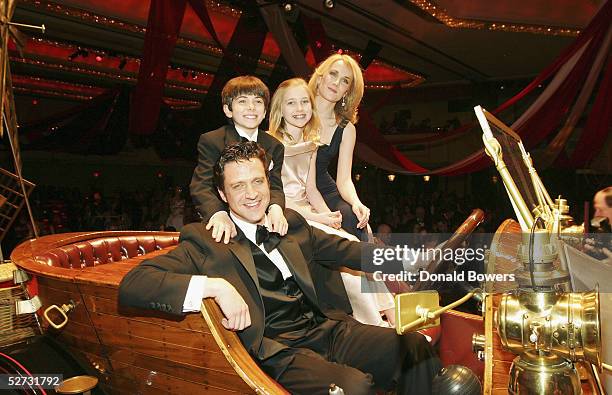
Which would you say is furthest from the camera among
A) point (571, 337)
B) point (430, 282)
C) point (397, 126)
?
point (397, 126)

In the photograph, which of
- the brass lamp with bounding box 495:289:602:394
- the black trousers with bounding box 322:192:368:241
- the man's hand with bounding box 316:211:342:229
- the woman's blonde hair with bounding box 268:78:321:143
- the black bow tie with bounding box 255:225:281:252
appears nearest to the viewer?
the brass lamp with bounding box 495:289:602:394

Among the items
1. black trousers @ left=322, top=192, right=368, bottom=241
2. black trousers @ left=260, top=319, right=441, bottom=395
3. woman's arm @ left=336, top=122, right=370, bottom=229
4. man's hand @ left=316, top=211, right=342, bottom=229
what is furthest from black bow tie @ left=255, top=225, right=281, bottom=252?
woman's arm @ left=336, top=122, right=370, bottom=229

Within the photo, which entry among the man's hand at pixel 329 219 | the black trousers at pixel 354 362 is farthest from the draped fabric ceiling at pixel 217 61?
the black trousers at pixel 354 362

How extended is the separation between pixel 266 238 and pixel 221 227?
0.19 metres

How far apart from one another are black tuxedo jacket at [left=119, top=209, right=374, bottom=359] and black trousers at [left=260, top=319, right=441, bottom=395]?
8 centimetres

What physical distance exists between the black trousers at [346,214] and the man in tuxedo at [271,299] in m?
0.81

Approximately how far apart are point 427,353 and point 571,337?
3.64 feet

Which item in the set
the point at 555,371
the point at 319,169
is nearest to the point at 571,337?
the point at 555,371

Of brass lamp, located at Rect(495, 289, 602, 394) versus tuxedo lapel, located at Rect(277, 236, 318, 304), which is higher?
brass lamp, located at Rect(495, 289, 602, 394)

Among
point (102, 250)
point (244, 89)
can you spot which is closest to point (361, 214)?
point (244, 89)

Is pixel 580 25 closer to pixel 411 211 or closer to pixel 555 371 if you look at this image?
pixel 411 211

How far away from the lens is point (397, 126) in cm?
1072

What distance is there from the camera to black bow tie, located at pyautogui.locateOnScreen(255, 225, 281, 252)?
1952mm

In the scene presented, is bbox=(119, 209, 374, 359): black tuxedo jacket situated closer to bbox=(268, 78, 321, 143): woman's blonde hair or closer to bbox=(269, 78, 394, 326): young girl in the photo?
bbox=(269, 78, 394, 326): young girl
